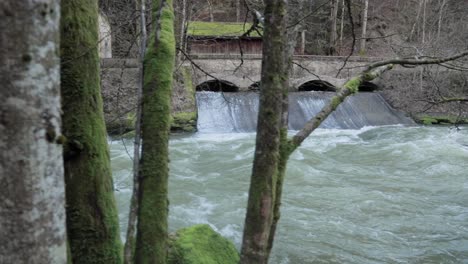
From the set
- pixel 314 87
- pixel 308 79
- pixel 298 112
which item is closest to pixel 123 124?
pixel 298 112

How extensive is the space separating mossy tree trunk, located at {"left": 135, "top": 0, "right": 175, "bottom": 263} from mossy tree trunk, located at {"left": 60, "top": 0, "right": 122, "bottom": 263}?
28cm

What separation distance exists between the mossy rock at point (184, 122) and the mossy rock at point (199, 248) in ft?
42.2

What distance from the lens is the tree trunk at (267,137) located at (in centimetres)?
246

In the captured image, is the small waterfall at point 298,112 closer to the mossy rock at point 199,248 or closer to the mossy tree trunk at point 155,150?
the mossy rock at point 199,248

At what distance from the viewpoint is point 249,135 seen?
18109 mm

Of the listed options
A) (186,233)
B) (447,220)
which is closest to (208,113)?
(447,220)

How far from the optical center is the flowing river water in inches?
310

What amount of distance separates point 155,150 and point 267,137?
76 cm

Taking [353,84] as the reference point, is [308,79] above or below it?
below

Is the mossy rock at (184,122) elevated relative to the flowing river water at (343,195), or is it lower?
elevated

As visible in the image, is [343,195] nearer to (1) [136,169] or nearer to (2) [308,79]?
(1) [136,169]

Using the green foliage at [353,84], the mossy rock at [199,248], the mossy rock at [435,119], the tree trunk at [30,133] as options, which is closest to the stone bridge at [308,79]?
the mossy rock at [435,119]

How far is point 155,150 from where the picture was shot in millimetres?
2852

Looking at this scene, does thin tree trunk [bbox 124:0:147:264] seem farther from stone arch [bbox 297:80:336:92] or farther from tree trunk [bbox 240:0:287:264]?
stone arch [bbox 297:80:336:92]
